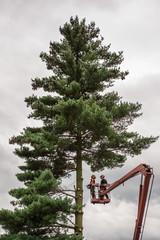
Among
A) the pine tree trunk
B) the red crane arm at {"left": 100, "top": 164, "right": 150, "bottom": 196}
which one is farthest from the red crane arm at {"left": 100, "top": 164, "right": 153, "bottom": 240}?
the pine tree trunk

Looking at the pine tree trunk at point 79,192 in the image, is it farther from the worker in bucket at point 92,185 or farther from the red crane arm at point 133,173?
the red crane arm at point 133,173

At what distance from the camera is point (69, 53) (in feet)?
61.9

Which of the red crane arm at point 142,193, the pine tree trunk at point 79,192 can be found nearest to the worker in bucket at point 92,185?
the pine tree trunk at point 79,192

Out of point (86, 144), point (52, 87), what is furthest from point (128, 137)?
point (52, 87)

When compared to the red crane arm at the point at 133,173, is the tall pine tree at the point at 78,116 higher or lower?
higher

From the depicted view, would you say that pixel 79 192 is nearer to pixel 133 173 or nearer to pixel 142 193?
pixel 133 173

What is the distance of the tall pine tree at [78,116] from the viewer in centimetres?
1658

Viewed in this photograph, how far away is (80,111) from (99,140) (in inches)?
115

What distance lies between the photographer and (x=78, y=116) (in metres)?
16.3

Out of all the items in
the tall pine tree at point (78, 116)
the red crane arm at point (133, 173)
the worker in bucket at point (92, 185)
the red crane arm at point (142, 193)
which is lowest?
the red crane arm at point (142, 193)

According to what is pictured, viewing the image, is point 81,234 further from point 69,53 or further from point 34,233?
point 69,53

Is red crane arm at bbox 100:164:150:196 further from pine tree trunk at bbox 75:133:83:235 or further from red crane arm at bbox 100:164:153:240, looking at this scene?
pine tree trunk at bbox 75:133:83:235

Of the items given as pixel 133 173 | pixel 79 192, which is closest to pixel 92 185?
pixel 79 192

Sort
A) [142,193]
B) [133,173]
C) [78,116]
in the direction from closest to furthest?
[142,193], [133,173], [78,116]
